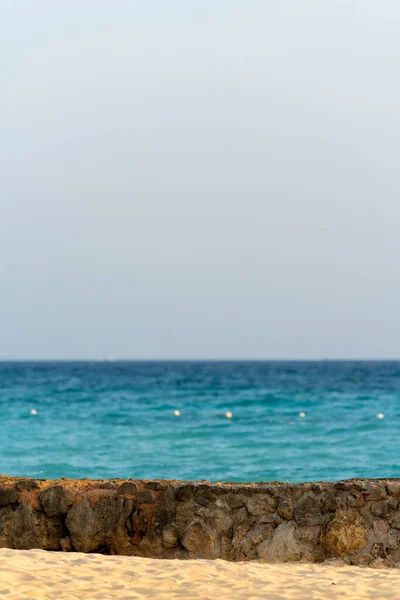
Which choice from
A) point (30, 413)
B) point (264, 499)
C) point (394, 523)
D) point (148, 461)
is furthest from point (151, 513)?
point (30, 413)

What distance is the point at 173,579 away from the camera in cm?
704

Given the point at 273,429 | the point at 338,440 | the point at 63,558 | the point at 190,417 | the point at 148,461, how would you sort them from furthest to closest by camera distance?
the point at 190,417 → the point at 273,429 → the point at 338,440 → the point at 148,461 → the point at 63,558

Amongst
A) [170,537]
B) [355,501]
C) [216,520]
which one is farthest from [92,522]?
[355,501]

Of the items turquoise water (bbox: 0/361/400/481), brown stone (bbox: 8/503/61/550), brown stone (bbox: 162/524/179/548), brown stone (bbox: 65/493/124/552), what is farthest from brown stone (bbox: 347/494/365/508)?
turquoise water (bbox: 0/361/400/481)

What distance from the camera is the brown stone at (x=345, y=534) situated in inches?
322

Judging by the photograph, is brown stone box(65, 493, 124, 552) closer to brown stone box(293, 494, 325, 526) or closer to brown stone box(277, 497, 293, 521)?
brown stone box(277, 497, 293, 521)

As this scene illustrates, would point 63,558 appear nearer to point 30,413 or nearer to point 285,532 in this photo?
point 285,532

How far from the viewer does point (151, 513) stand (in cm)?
862

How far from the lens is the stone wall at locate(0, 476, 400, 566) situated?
8.23 m

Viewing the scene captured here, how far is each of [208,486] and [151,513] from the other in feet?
2.20

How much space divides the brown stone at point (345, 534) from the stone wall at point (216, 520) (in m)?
0.01

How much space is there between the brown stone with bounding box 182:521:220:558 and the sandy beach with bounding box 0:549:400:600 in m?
0.45

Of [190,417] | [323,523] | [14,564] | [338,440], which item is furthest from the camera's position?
[190,417]

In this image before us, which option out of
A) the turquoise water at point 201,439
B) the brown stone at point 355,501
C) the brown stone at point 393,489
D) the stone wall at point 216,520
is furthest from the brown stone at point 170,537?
the turquoise water at point 201,439
